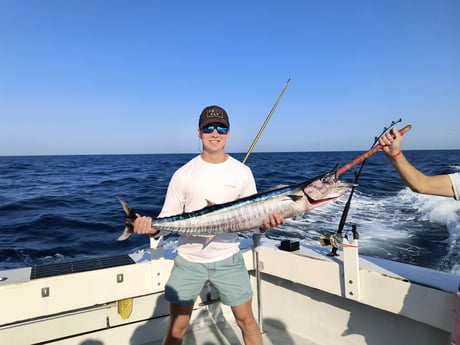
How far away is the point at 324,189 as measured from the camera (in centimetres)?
230

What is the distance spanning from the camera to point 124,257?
309 cm

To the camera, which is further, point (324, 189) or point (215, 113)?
point (215, 113)

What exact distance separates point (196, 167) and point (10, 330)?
2.03m

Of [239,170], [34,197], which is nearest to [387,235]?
[239,170]

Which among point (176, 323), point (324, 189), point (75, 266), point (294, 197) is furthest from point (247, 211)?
point (75, 266)

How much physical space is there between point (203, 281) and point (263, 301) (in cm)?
142

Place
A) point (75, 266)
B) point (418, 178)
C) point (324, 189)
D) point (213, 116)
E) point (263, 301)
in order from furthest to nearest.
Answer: point (263, 301), point (75, 266), point (213, 116), point (324, 189), point (418, 178)

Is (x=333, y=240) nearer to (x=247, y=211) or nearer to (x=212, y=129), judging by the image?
(x=247, y=211)

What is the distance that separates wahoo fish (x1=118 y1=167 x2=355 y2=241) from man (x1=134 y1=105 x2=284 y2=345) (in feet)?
0.36

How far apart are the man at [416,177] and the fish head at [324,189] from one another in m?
0.35

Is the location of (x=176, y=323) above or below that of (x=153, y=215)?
above

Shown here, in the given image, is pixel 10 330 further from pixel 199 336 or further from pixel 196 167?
pixel 196 167

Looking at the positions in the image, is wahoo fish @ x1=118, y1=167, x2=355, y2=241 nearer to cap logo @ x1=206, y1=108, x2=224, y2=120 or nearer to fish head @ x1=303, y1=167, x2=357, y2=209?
fish head @ x1=303, y1=167, x2=357, y2=209

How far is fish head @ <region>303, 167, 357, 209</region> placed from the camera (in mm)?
2275
